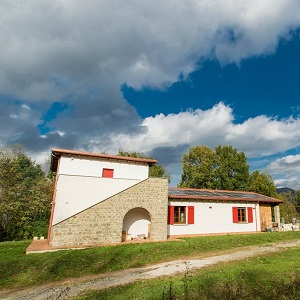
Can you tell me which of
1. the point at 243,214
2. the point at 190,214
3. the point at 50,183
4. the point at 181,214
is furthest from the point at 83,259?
the point at 50,183

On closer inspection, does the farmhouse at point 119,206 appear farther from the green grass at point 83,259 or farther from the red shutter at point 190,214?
the green grass at point 83,259

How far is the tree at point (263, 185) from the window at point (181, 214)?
22.4m

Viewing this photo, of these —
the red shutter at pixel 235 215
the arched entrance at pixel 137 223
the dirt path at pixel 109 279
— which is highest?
the red shutter at pixel 235 215

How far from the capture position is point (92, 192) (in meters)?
16.1

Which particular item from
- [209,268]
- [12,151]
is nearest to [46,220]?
[12,151]

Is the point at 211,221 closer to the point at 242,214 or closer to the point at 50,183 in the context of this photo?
the point at 242,214

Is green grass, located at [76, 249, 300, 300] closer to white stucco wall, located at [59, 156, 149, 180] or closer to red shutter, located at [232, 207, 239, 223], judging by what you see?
white stucco wall, located at [59, 156, 149, 180]

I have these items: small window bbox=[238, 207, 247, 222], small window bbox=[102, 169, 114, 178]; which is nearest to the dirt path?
small window bbox=[102, 169, 114, 178]

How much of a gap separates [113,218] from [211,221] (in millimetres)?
9156

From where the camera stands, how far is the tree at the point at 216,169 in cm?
3875

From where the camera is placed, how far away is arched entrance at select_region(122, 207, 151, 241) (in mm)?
16422

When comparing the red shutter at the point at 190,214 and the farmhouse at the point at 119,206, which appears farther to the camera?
the red shutter at the point at 190,214

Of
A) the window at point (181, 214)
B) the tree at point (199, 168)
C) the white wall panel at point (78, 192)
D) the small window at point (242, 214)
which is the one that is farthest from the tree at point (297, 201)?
the white wall panel at point (78, 192)

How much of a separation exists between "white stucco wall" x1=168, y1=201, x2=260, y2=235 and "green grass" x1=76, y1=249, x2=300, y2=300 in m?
8.71
